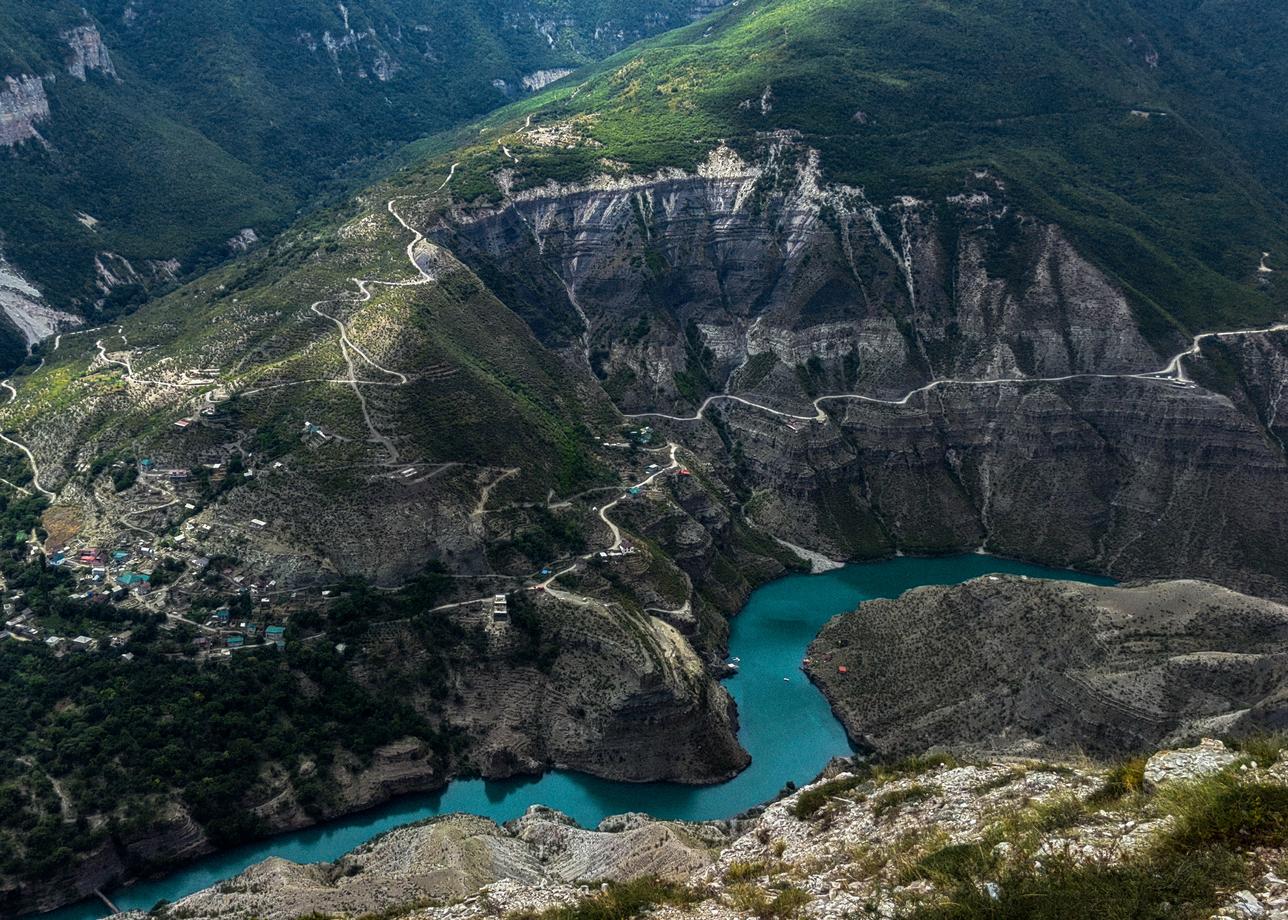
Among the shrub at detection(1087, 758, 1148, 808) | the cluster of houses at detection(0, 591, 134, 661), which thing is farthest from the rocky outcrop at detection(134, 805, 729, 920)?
the cluster of houses at detection(0, 591, 134, 661)

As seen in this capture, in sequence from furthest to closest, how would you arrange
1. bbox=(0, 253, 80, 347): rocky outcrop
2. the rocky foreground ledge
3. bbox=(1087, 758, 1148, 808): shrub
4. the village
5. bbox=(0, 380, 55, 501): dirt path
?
bbox=(0, 253, 80, 347): rocky outcrop
bbox=(0, 380, 55, 501): dirt path
the village
bbox=(1087, 758, 1148, 808): shrub
the rocky foreground ledge

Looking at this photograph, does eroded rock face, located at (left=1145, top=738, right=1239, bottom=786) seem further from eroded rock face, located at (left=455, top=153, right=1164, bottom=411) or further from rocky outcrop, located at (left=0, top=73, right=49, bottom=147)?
rocky outcrop, located at (left=0, top=73, right=49, bottom=147)

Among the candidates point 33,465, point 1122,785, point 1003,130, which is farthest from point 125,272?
point 1122,785

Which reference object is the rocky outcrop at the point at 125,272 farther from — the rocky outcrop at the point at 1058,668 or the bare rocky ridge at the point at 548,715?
the rocky outcrop at the point at 1058,668

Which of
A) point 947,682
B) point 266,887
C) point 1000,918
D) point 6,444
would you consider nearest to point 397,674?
point 266,887

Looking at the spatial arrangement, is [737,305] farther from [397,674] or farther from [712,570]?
[397,674]

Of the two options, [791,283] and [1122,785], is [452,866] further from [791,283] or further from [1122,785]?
[791,283]
